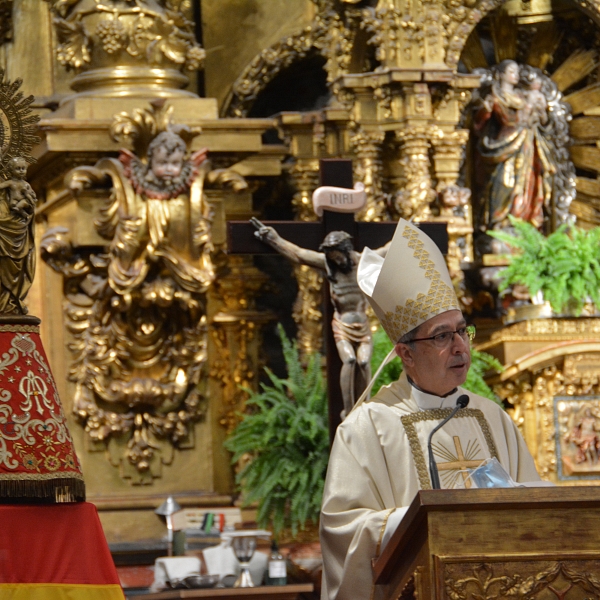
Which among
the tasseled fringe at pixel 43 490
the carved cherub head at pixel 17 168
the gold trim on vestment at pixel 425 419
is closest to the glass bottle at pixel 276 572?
the gold trim on vestment at pixel 425 419

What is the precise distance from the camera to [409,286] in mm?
5328

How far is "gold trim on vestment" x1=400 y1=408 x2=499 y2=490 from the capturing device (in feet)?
17.1

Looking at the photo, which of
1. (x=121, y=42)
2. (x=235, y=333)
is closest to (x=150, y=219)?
(x=235, y=333)

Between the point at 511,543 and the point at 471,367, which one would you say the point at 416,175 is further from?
the point at 511,543

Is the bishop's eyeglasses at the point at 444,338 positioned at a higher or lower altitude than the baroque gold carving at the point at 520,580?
higher

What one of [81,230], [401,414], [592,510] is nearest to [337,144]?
[81,230]

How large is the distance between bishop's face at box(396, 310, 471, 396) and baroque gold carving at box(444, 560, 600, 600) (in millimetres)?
1193

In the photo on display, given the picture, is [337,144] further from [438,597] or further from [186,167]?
[438,597]

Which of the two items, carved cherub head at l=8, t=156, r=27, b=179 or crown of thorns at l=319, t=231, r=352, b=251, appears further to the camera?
crown of thorns at l=319, t=231, r=352, b=251

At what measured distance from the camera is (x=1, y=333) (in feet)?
16.3

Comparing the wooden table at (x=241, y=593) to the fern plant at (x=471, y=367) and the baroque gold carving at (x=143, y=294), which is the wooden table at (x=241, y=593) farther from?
the baroque gold carving at (x=143, y=294)

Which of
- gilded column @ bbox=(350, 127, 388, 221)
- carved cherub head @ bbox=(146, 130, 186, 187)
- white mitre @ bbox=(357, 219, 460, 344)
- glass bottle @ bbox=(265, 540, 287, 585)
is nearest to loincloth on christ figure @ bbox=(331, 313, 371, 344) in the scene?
glass bottle @ bbox=(265, 540, 287, 585)

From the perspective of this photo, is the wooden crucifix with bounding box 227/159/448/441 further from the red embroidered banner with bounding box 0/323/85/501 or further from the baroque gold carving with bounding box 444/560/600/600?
the baroque gold carving with bounding box 444/560/600/600

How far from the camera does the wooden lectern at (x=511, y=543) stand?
407 centimetres
